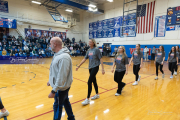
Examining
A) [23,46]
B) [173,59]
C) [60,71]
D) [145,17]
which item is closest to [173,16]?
[145,17]

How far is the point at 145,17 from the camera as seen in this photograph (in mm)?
14305

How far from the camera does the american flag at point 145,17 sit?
544 inches

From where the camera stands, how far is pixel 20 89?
409 cm

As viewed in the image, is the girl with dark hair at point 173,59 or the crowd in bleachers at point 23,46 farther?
the crowd in bleachers at point 23,46

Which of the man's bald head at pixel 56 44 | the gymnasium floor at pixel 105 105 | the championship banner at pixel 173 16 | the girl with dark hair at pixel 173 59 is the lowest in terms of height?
the gymnasium floor at pixel 105 105

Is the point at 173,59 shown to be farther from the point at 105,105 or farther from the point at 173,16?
the point at 173,16

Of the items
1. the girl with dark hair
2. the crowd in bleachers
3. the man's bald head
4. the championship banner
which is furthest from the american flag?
the man's bald head

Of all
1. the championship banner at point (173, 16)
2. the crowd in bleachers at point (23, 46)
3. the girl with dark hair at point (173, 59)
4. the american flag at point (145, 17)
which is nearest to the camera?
the girl with dark hair at point (173, 59)

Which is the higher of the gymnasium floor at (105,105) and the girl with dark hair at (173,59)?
the girl with dark hair at (173,59)

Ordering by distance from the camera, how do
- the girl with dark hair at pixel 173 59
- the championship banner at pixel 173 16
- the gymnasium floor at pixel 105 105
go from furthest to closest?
the championship banner at pixel 173 16, the girl with dark hair at pixel 173 59, the gymnasium floor at pixel 105 105

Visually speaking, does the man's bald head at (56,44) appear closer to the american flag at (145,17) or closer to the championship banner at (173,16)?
the championship banner at (173,16)

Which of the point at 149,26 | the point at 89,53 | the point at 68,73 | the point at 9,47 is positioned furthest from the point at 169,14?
the point at 9,47

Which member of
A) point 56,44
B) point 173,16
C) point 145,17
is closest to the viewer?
point 56,44

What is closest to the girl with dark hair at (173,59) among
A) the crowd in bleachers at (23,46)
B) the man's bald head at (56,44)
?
the man's bald head at (56,44)
